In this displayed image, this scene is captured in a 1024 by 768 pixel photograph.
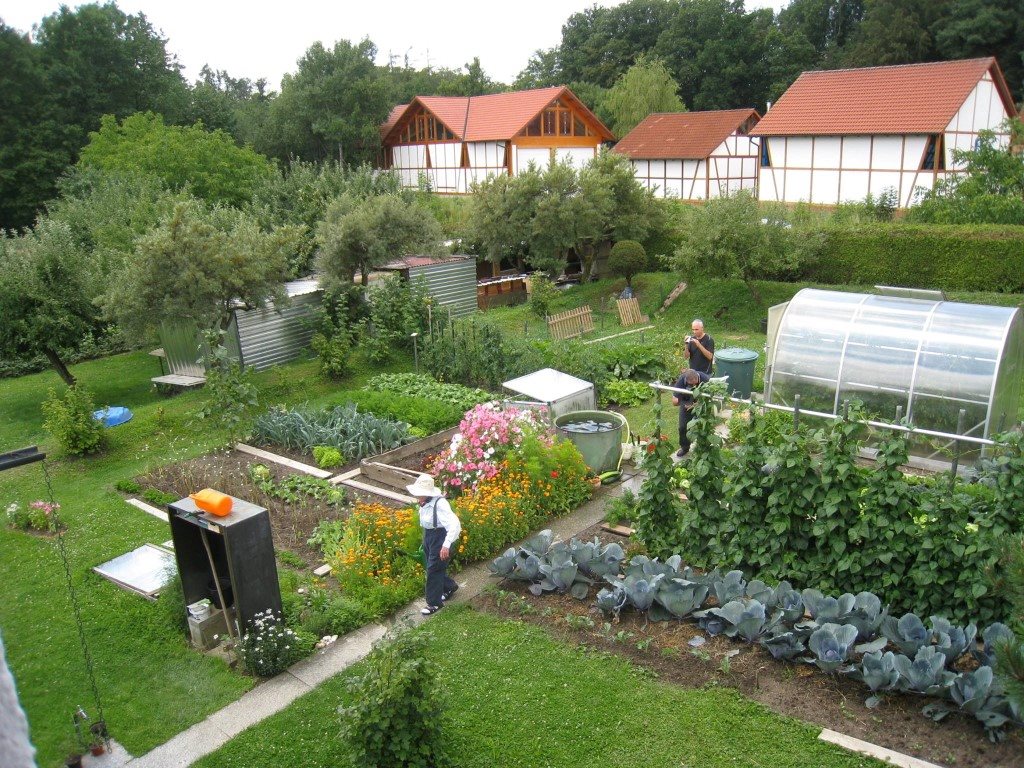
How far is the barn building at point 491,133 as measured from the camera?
126 feet

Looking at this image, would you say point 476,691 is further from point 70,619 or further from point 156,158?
point 156,158

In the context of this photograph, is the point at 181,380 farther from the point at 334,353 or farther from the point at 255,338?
the point at 334,353

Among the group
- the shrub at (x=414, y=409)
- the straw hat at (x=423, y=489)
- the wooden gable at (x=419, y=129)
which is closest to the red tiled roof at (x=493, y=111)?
the wooden gable at (x=419, y=129)

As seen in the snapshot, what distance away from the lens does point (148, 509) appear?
440 inches

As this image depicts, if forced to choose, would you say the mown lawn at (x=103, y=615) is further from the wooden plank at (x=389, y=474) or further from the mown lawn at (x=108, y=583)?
the wooden plank at (x=389, y=474)

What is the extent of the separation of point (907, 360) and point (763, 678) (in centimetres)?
637

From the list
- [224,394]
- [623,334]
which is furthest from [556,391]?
[623,334]

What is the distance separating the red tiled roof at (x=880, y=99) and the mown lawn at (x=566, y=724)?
1029 inches

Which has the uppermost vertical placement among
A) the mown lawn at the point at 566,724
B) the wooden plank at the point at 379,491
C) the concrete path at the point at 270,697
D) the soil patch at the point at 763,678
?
the wooden plank at the point at 379,491

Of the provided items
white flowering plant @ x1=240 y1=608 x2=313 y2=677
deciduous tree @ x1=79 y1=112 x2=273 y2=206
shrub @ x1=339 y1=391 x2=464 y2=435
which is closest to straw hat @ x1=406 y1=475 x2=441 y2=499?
white flowering plant @ x1=240 y1=608 x2=313 y2=677

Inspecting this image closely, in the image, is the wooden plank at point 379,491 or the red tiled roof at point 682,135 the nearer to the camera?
the wooden plank at point 379,491

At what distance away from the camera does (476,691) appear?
22.9ft

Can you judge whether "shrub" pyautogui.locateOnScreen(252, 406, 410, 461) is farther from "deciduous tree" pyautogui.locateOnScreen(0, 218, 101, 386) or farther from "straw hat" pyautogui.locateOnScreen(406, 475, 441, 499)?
"deciduous tree" pyautogui.locateOnScreen(0, 218, 101, 386)

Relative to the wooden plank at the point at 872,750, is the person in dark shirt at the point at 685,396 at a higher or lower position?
higher
